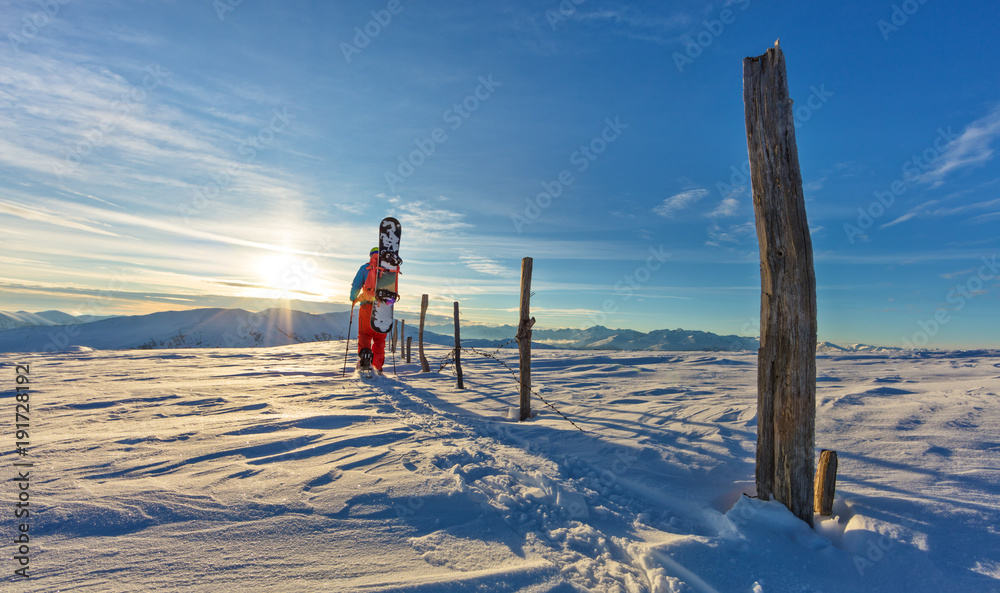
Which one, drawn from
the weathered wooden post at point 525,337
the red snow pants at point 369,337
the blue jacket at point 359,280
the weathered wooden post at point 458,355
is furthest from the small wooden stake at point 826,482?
the blue jacket at point 359,280

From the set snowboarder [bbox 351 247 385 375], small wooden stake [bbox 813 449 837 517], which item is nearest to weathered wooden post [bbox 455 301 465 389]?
snowboarder [bbox 351 247 385 375]

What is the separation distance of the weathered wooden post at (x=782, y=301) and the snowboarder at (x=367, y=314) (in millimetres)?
7792

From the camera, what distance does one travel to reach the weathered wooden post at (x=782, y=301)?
114 inches

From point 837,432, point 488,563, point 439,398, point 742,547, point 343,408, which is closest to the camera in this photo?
point 488,563

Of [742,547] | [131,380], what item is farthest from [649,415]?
[131,380]

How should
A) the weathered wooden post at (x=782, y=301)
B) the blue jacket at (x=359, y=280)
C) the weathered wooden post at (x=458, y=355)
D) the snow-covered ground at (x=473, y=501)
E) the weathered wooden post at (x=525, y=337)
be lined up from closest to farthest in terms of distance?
1. the snow-covered ground at (x=473, y=501)
2. the weathered wooden post at (x=782, y=301)
3. the weathered wooden post at (x=525, y=337)
4. the weathered wooden post at (x=458, y=355)
5. the blue jacket at (x=359, y=280)

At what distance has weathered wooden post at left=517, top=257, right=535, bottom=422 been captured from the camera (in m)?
6.05

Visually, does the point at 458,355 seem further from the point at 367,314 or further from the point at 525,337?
the point at 525,337

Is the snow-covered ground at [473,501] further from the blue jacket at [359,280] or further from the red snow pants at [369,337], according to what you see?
the blue jacket at [359,280]

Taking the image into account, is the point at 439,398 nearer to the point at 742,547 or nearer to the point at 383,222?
the point at 383,222

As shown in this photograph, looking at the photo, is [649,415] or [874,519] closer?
[874,519]

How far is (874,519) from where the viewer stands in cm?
280

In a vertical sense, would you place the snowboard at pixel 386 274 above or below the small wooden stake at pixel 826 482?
above

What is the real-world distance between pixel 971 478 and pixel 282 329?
35.5m
